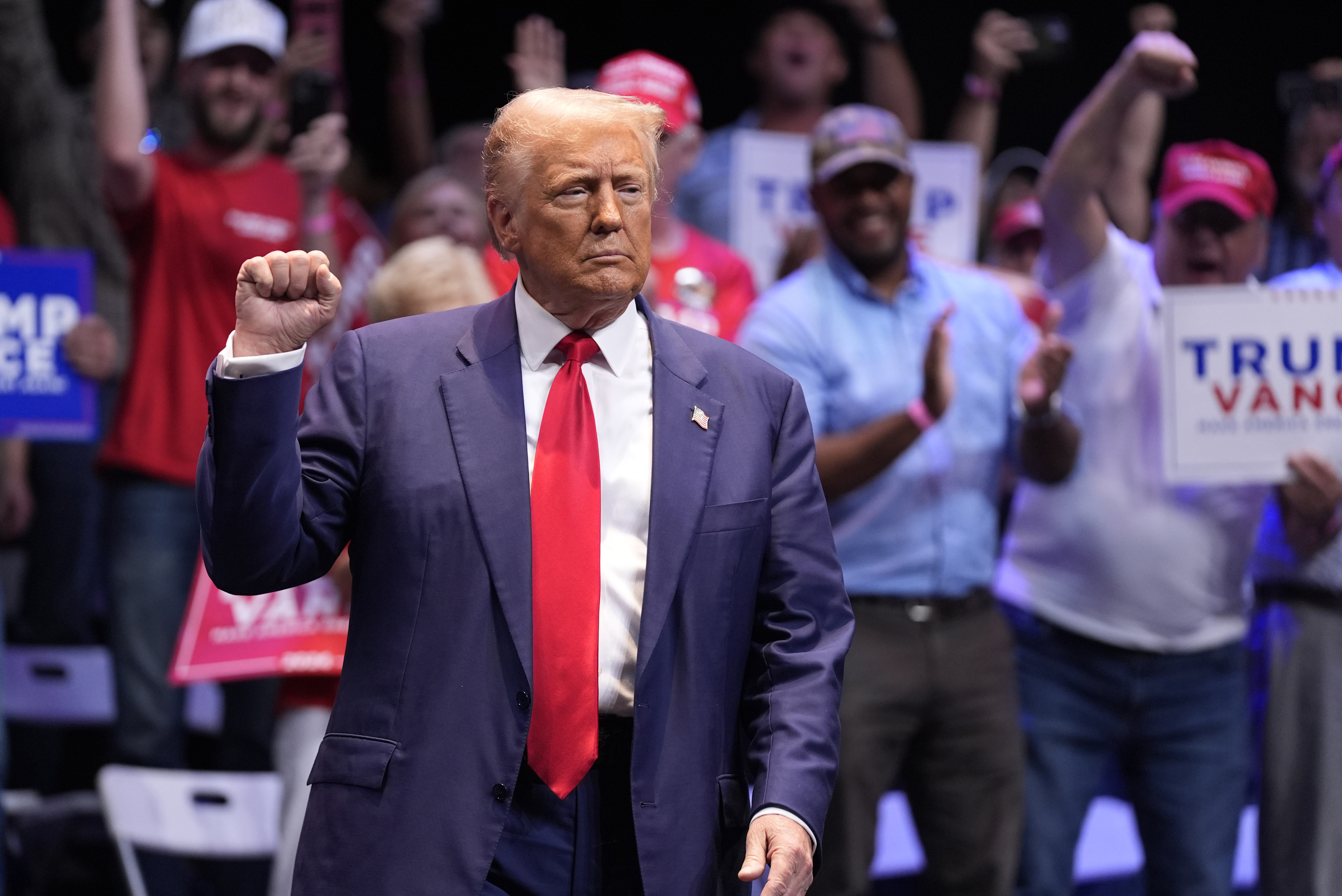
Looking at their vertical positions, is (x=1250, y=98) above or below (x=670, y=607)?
above

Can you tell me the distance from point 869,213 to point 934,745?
1.26 meters

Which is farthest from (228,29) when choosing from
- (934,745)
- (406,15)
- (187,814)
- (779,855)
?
(779,855)

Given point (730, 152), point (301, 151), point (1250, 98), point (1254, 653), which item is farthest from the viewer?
point (1250, 98)

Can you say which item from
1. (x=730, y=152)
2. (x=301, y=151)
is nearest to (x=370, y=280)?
(x=301, y=151)

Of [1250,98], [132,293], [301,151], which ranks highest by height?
[1250,98]

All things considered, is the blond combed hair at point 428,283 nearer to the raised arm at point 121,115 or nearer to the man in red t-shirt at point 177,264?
the man in red t-shirt at point 177,264

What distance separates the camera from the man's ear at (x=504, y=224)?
210 centimetres

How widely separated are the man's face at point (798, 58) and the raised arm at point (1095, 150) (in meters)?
1.73

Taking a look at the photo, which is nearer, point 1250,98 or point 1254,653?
point 1254,653

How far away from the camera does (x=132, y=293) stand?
13.8ft

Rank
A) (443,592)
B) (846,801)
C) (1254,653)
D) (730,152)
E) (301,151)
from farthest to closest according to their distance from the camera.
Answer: (730,152)
(301,151)
(1254,653)
(846,801)
(443,592)

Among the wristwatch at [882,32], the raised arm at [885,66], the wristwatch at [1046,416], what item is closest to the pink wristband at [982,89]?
the raised arm at [885,66]

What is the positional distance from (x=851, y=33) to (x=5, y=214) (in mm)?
4071

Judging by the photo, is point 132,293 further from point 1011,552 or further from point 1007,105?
point 1007,105
